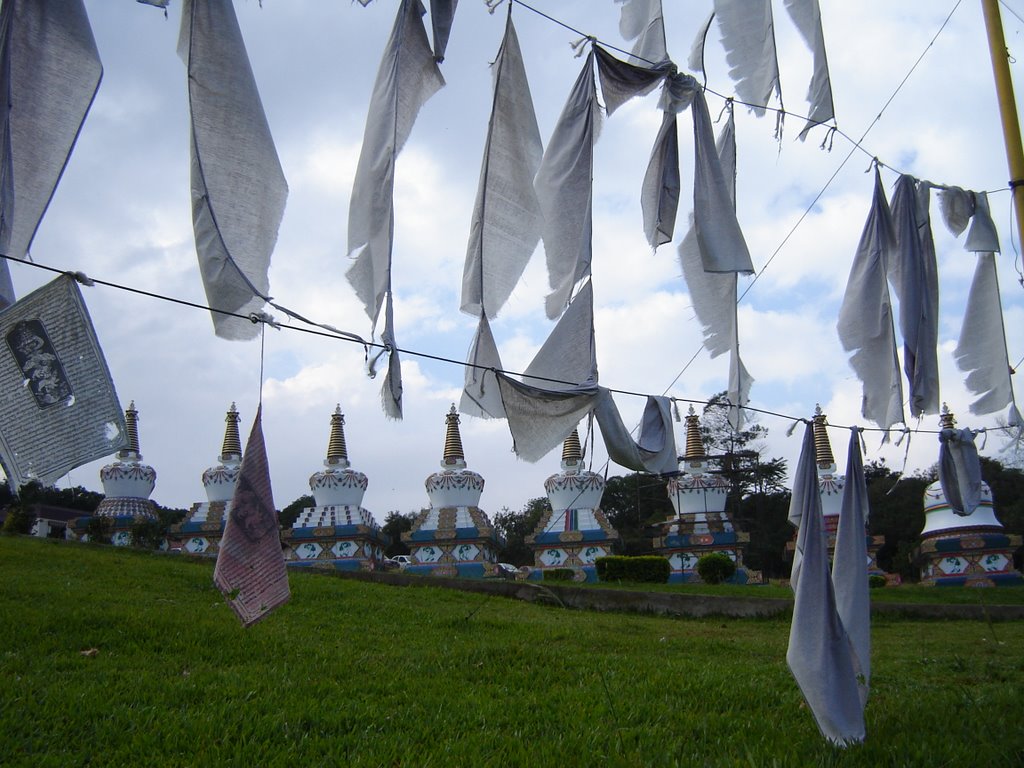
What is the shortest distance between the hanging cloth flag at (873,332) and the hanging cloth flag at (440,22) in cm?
318

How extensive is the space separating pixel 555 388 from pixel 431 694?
206 centimetres

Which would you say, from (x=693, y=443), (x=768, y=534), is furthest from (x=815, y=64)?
(x=768, y=534)

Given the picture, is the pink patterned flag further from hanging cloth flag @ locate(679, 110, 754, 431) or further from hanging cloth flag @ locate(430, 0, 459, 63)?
hanging cloth flag @ locate(679, 110, 754, 431)

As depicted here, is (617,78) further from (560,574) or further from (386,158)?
(560,574)

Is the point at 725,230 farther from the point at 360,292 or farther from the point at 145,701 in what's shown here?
the point at 145,701

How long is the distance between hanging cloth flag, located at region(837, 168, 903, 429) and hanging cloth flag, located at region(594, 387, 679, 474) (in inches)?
66.9

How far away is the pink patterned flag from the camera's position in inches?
123

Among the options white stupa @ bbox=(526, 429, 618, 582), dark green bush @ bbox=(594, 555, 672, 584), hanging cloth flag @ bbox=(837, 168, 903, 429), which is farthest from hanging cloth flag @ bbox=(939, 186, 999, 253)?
white stupa @ bbox=(526, 429, 618, 582)

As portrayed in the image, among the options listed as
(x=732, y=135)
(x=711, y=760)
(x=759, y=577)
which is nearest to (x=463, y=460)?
(x=759, y=577)

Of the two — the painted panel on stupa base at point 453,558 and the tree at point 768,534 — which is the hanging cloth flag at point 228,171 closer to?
the painted panel on stupa base at point 453,558

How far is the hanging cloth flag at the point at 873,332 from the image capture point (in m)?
5.54

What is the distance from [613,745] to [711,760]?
0.47 m

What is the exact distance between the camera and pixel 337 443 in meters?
23.0

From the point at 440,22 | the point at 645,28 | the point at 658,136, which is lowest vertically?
the point at 658,136
